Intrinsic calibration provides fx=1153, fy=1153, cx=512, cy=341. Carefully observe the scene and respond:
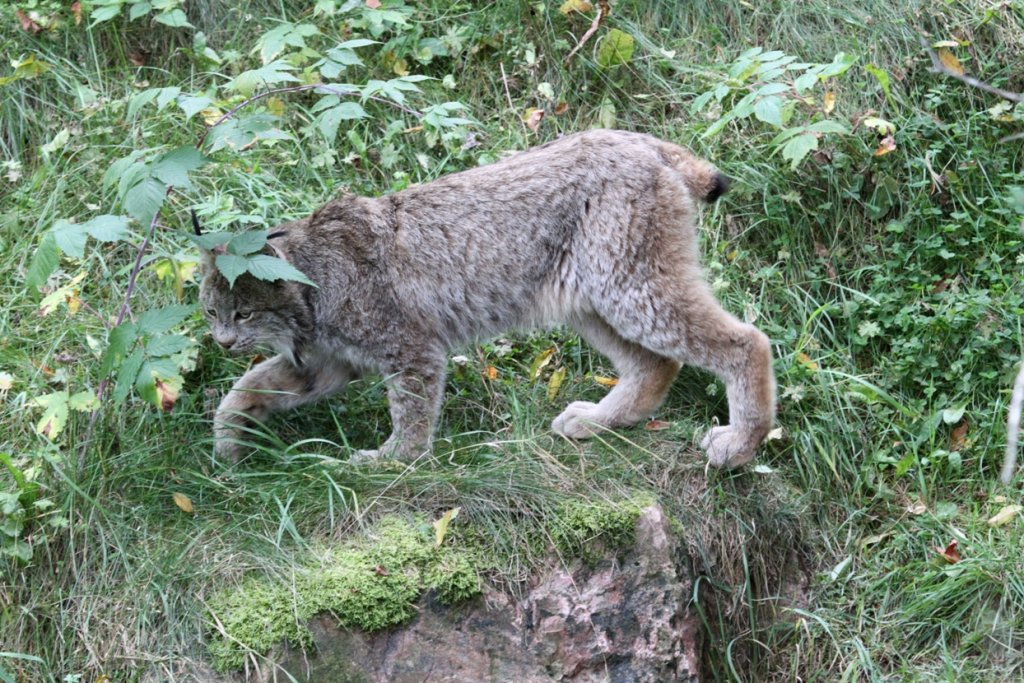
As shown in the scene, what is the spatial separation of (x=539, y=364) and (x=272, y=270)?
5.48ft

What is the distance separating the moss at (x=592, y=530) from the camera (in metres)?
4.17

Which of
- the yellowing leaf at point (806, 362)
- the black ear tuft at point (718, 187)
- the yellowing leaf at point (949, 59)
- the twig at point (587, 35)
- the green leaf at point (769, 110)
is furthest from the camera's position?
the twig at point (587, 35)

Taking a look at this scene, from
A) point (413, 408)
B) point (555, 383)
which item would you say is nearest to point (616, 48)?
point (555, 383)

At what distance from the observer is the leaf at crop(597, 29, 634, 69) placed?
239 inches

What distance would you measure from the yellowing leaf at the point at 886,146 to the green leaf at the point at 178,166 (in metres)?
3.32

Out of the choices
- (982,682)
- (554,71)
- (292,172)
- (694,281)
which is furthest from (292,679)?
(554,71)

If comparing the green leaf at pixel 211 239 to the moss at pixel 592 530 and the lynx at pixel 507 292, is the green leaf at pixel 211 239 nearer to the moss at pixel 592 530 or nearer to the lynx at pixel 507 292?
the lynx at pixel 507 292

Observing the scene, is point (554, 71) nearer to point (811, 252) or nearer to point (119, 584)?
point (811, 252)

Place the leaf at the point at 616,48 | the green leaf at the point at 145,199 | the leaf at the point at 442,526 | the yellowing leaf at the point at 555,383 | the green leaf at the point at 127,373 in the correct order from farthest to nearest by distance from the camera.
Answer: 1. the leaf at the point at 616,48
2. the yellowing leaf at the point at 555,383
3. the leaf at the point at 442,526
4. the green leaf at the point at 127,373
5. the green leaf at the point at 145,199

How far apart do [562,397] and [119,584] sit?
2.06 m

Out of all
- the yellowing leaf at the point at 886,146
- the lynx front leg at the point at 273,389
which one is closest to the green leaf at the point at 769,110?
the yellowing leaf at the point at 886,146

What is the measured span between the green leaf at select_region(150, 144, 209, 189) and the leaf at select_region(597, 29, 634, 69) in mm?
2788

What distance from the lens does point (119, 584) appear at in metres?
4.12

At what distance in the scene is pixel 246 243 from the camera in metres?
Result: 4.20
